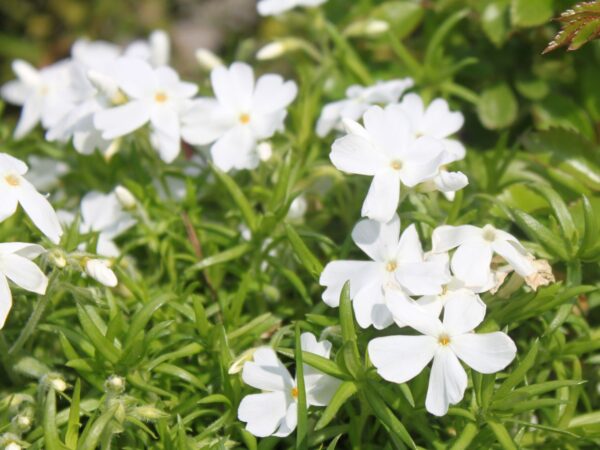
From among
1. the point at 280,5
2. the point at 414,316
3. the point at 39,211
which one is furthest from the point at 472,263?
the point at 280,5

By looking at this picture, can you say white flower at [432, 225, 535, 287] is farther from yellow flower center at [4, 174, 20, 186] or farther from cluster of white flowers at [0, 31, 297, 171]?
yellow flower center at [4, 174, 20, 186]

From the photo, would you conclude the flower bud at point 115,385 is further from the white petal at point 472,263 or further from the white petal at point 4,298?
the white petal at point 472,263

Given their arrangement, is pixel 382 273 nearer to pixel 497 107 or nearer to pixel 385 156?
pixel 385 156

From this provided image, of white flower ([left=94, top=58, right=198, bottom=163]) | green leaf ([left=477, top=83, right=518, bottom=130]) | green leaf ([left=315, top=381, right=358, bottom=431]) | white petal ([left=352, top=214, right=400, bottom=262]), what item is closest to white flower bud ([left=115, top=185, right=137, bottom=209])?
white flower ([left=94, top=58, right=198, bottom=163])

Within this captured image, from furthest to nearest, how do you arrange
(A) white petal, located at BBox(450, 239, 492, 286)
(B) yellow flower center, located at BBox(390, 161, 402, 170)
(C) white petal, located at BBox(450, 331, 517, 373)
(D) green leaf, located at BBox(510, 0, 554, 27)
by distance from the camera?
(D) green leaf, located at BBox(510, 0, 554, 27) → (B) yellow flower center, located at BBox(390, 161, 402, 170) → (A) white petal, located at BBox(450, 239, 492, 286) → (C) white petal, located at BBox(450, 331, 517, 373)

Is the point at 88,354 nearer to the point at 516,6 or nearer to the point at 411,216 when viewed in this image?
the point at 411,216

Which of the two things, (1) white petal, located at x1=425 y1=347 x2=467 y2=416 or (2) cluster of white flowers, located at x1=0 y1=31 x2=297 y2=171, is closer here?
(1) white petal, located at x1=425 y1=347 x2=467 y2=416

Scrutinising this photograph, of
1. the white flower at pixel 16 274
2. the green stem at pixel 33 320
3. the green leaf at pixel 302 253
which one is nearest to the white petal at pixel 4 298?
the white flower at pixel 16 274
